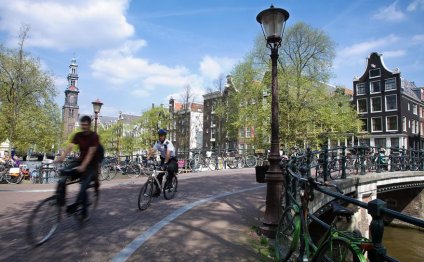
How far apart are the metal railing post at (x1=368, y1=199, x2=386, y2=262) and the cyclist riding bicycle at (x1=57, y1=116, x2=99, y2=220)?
442 cm

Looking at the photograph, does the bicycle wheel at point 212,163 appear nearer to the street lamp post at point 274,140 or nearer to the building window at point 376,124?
the street lamp post at point 274,140

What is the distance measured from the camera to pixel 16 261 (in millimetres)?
4180

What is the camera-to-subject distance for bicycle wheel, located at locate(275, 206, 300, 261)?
12.8 feet

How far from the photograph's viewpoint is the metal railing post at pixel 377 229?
2158 mm

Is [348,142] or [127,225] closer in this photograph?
[127,225]

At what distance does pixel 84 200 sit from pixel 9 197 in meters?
5.95

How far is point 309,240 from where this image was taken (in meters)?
3.60

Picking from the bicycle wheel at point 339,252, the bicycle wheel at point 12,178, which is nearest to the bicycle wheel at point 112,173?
the bicycle wheel at point 12,178

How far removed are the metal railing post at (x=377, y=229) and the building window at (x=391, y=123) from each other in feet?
142

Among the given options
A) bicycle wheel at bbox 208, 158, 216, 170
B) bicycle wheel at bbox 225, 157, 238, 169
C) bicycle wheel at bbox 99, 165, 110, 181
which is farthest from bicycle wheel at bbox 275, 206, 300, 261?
bicycle wheel at bbox 225, 157, 238, 169

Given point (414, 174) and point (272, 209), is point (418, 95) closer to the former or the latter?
point (414, 174)

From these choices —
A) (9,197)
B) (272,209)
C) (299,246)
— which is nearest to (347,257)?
(299,246)

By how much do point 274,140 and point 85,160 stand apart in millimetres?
3322

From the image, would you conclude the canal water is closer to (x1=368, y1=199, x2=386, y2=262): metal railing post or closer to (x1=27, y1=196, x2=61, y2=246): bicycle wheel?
(x1=27, y1=196, x2=61, y2=246): bicycle wheel
